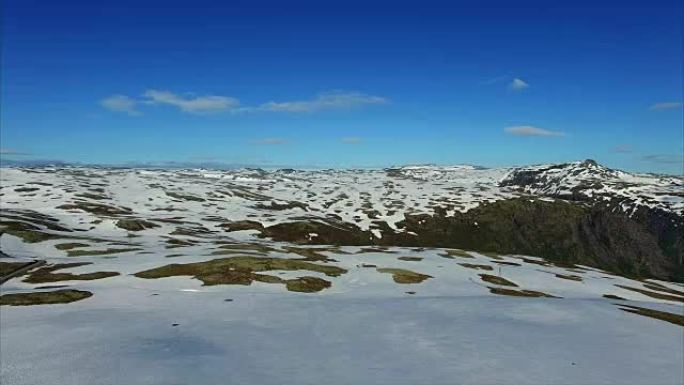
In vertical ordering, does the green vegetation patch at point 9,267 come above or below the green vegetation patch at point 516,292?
below

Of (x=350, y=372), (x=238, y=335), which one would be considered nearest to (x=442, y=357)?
(x=350, y=372)

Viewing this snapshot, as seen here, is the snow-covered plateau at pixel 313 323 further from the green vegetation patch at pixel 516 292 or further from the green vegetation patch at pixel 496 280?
the green vegetation patch at pixel 516 292

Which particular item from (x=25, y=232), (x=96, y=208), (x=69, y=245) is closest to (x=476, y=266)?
(x=69, y=245)

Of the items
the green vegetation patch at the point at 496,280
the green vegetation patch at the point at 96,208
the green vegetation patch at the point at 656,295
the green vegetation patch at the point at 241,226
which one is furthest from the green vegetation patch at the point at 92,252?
the green vegetation patch at the point at 96,208

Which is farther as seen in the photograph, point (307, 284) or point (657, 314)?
point (307, 284)

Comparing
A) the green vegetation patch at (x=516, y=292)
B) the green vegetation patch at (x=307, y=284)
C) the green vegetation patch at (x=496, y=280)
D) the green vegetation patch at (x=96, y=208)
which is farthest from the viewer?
the green vegetation patch at (x=96, y=208)

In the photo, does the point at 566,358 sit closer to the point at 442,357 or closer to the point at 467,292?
the point at 442,357

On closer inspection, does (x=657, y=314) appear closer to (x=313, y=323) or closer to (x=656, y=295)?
(x=656, y=295)
